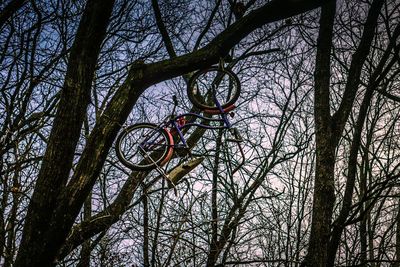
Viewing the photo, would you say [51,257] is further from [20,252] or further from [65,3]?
[65,3]

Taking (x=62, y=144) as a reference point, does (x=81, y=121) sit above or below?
above

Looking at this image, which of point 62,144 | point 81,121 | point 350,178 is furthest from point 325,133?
point 62,144

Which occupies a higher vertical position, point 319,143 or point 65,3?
point 65,3

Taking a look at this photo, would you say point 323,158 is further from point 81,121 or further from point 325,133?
point 81,121

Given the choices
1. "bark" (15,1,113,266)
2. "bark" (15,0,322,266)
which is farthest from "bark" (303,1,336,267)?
"bark" (15,1,113,266)

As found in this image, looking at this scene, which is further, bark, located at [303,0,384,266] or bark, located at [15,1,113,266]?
bark, located at [303,0,384,266]

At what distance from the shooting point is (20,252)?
15.0ft

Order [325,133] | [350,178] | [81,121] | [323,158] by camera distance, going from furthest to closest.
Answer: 1. [350,178]
2. [325,133]
3. [323,158]
4. [81,121]

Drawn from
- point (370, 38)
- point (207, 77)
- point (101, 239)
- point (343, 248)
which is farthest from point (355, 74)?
point (343, 248)

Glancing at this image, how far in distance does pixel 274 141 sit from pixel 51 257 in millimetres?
6650

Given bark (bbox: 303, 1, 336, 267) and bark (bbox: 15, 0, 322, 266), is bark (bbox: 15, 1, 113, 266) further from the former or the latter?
bark (bbox: 303, 1, 336, 267)

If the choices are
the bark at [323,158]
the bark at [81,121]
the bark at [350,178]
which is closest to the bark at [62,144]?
the bark at [81,121]

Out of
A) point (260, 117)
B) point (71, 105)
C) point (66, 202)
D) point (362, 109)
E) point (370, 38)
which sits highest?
point (260, 117)

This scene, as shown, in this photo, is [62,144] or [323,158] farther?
[323,158]
